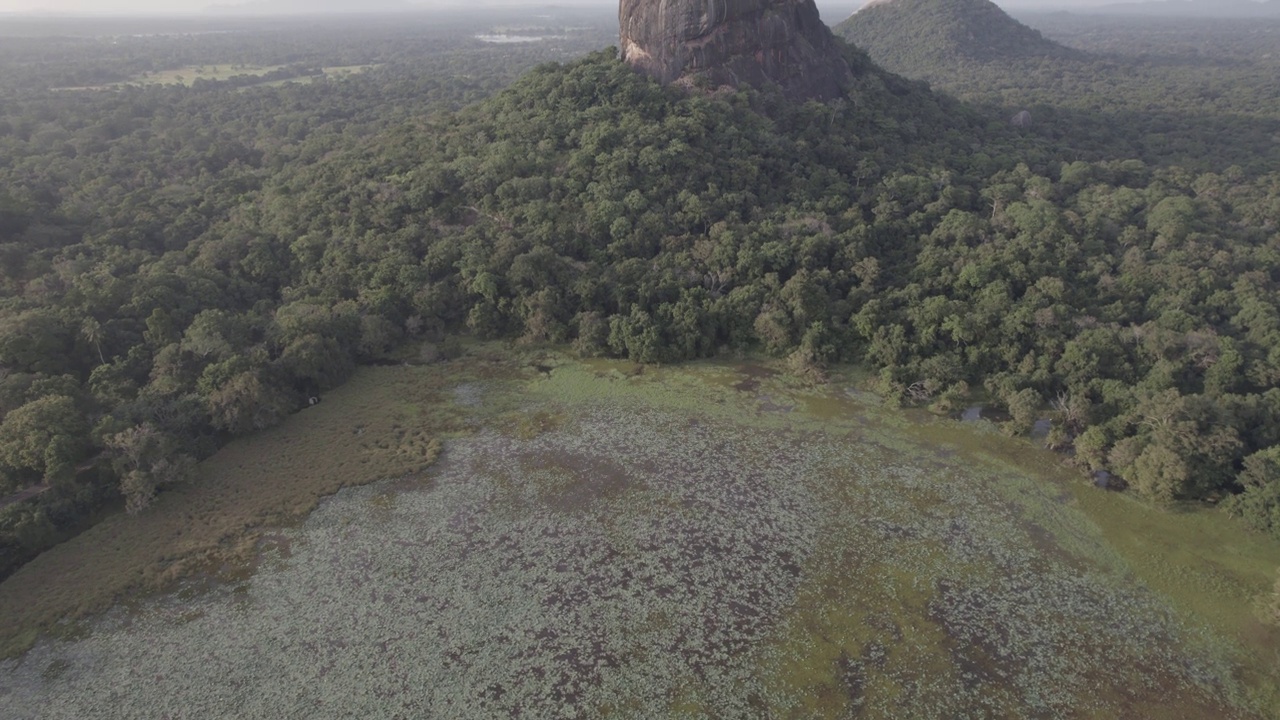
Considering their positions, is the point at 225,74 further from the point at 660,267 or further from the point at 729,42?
the point at 660,267

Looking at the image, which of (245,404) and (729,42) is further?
(729,42)

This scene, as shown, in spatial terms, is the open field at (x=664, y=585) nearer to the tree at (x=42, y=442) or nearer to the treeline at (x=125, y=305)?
the treeline at (x=125, y=305)

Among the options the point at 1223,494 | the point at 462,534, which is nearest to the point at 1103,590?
the point at 1223,494

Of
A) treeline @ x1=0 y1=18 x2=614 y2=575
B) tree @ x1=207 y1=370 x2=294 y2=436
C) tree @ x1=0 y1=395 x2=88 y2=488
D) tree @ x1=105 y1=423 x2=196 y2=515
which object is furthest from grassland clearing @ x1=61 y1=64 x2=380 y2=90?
tree @ x1=105 y1=423 x2=196 y2=515

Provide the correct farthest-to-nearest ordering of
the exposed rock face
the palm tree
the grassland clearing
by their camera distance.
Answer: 1. the grassland clearing
2. the exposed rock face
3. the palm tree

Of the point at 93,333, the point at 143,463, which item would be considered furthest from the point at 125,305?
the point at 143,463

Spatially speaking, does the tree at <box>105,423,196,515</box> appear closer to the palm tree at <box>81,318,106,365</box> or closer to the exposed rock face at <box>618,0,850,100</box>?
the palm tree at <box>81,318,106,365</box>
